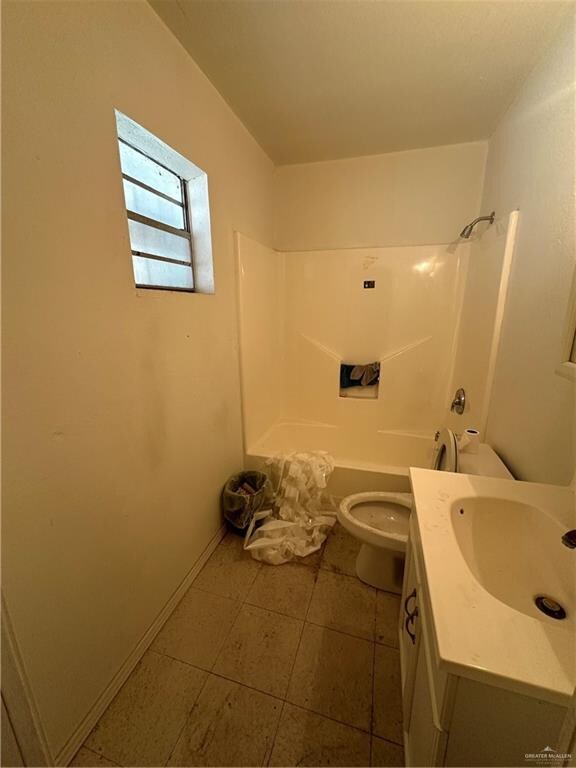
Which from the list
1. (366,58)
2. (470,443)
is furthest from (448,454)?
(366,58)

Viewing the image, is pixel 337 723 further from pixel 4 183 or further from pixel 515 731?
pixel 4 183

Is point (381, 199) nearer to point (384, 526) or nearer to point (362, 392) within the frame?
point (362, 392)

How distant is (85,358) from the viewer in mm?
953

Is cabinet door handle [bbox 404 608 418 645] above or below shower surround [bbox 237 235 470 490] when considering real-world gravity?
below

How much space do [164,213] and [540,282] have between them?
1.69 meters

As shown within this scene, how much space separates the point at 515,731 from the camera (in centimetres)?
52

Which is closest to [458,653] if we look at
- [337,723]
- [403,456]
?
[337,723]

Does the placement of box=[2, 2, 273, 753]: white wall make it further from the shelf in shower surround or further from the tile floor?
the shelf in shower surround

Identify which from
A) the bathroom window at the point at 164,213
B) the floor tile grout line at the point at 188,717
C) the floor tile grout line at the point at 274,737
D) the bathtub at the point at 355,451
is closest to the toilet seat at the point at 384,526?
the bathtub at the point at 355,451

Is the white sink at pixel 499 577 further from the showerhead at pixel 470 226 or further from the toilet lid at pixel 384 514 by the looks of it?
the showerhead at pixel 470 226

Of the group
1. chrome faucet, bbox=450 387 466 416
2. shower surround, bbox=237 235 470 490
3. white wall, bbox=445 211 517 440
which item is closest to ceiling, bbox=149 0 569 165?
white wall, bbox=445 211 517 440

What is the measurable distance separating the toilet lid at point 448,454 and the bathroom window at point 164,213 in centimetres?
142

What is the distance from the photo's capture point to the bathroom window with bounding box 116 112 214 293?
125 centimetres

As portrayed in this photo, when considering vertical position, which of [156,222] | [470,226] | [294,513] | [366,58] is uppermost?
[366,58]
